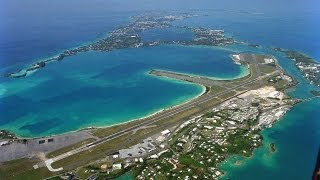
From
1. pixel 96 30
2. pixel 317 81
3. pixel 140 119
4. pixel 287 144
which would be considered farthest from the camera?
pixel 96 30

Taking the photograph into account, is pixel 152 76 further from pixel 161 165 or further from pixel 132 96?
pixel 161 165

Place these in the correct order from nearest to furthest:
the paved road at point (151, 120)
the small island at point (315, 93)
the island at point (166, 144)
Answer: the island at point (166, 144)
the paved road at point (151, 120)
the small island at point (315, 93)

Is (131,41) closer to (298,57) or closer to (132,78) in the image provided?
A: (132,78)

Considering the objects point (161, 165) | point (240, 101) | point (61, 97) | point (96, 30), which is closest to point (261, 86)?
point (240, 101)

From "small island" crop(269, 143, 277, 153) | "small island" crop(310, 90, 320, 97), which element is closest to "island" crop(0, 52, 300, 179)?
"small island" crop(269, 143, 277, 153)

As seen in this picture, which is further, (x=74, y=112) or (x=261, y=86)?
(x=261, y=86)

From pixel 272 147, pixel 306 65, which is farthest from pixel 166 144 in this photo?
pixel 306 65

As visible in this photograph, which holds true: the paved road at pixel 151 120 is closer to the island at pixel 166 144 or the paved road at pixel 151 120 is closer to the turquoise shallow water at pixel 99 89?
the island at pixel 166 144

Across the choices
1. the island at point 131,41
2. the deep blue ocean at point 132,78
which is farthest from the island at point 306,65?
the island at point 131,41
